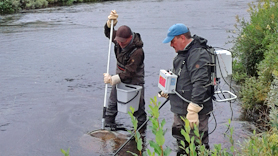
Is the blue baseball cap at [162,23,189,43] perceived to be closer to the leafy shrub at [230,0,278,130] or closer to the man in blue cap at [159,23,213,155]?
the man in blue cap at [159,23,213,155]

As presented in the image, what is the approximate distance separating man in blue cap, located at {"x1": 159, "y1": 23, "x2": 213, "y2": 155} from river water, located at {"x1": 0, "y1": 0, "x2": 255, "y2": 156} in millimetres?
1213

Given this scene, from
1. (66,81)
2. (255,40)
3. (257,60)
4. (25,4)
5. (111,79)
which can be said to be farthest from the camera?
(25,4)

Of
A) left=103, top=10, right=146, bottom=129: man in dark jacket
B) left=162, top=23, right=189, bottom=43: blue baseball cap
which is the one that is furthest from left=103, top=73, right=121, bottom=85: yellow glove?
left=162, top=23, right=189, bottom=43: blue baseball cap

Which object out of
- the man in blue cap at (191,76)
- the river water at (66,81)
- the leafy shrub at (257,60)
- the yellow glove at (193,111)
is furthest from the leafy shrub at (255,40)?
the yellow glove at (193,111)

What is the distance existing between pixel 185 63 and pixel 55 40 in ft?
40.0

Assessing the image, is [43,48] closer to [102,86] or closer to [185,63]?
[102,86]

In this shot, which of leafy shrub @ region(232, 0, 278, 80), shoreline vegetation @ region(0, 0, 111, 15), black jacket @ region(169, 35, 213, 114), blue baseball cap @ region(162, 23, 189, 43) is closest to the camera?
black jacket @ region(169, 35, 213, 114)

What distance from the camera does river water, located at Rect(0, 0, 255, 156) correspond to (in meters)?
6.00

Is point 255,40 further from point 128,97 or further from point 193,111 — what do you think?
point 193,111

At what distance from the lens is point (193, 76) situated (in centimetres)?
403

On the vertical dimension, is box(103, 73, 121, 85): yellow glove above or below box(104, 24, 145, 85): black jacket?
below

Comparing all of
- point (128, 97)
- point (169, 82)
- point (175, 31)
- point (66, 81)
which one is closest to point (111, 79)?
point (128, 97)

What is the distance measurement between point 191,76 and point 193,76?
0.04m

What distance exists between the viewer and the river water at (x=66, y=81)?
6.00 meters
